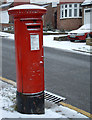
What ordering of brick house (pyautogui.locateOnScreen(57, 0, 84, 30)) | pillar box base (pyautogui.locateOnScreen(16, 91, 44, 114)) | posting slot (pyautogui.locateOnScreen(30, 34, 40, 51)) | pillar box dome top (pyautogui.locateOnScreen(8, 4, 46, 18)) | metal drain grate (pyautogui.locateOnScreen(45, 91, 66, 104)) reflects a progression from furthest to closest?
brick house (pyautogui.locateOnScreen(57, 0, 84, 30)) → metal drain grate (pyautogui.locateOnScreen(45, 91, 66, 104)) → pillar box base (pyautogui.locateOnScreen(16, 91, 44, 114)) → posting slot (pyautogui.locateOnScreen(30, 34, 40, 51)) → pillar box dome top (pyautogui.locateOnScreen(8, 4, 46, 18))

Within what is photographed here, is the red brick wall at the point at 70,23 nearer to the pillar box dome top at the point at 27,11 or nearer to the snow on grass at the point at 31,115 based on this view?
the snow on grass at the point at 31,115

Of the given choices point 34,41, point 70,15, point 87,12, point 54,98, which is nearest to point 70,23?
point 70,15

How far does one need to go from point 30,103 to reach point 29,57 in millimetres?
918

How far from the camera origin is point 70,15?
95.6ft

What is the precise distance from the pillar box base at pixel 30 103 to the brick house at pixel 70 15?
80.6 ft

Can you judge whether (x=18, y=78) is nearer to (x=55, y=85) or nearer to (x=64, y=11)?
(x=55, y=85)

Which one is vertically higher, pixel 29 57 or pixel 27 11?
pixel 27 11

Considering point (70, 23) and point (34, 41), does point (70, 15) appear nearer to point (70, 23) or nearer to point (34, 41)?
point (70, 23)

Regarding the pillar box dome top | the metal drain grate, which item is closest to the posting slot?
the pillar box dome top

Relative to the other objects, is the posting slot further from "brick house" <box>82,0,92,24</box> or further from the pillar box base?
"brick house" <box>82,0,92,24</box>

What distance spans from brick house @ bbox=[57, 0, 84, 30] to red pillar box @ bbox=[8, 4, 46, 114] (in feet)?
80.4

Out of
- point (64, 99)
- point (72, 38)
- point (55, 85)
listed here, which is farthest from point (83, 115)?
point (72, 38)

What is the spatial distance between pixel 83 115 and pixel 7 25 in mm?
30636

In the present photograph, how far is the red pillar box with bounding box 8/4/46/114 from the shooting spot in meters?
4.10
